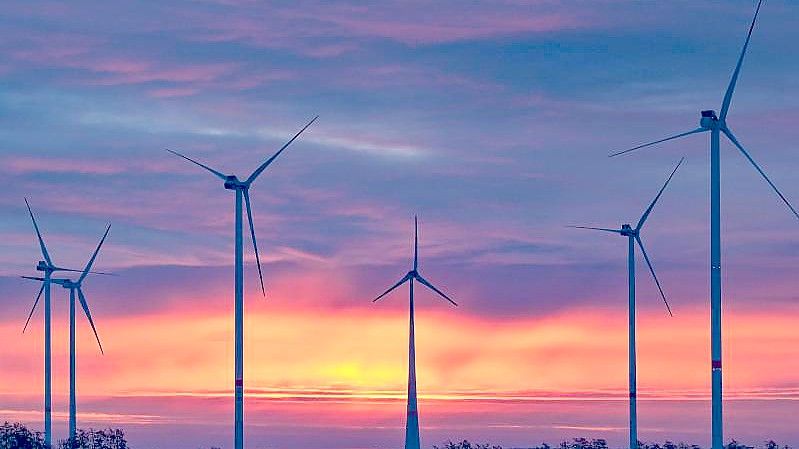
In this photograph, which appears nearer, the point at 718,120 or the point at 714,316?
the point at 714,316

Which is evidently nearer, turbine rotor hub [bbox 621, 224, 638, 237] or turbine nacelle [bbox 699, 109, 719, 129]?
turbine nacelle [bbox 699, 109, 719, 129]

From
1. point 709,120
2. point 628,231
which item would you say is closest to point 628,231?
point 628,231

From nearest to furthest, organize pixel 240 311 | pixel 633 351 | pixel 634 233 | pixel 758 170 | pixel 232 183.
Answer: pixel 758 170, pixel 240 311, pixel 232 183, pixel 633 351, pixel 634 233

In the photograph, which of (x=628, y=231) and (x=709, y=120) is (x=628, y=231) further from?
(x=709, y=120)

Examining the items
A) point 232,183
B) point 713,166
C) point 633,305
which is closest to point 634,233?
point 633,305

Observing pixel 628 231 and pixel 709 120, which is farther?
pixel 628 231

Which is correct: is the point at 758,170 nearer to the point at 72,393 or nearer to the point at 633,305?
the point at 633,305

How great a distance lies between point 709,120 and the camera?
420 ft

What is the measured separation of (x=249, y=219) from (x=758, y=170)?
44.6 meters

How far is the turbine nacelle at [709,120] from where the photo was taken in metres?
128

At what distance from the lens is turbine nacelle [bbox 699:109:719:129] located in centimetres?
12788

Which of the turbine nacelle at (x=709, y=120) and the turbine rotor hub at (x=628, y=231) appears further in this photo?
the turbine rotor hub at (x=628, y=231)

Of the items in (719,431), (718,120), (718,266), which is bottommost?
(719,431)

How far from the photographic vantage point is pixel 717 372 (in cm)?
11738
